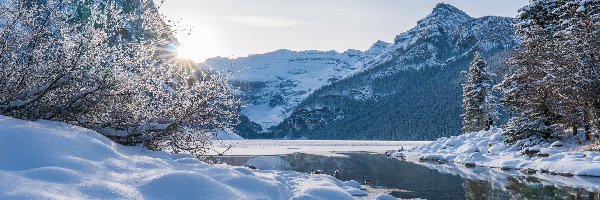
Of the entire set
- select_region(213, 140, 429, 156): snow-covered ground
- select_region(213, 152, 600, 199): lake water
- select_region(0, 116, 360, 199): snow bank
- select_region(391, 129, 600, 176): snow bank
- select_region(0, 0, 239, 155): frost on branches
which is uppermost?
select_region(0, 0, 239, 155): frost on branches

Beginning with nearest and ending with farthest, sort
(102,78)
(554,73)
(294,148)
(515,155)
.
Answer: (102,78), (554,73), (515,155), (294,148)

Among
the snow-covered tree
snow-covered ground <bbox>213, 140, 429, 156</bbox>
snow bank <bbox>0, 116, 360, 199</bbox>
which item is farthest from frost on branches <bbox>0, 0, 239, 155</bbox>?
the snow-covered tree

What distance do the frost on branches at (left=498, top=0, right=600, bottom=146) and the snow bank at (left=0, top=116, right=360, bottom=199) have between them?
23.2 m

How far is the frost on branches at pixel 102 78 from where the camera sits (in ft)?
27.5

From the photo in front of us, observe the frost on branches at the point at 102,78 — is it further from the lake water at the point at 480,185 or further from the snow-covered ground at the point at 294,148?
the snow-covered ground at the point at 294,148

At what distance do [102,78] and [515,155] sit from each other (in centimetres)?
2733

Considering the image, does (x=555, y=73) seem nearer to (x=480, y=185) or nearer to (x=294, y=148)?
(x=480, y=185)

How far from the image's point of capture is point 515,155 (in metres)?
30.0

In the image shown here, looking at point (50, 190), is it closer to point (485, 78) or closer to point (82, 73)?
point (82, 73)

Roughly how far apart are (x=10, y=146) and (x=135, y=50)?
4.18 metres

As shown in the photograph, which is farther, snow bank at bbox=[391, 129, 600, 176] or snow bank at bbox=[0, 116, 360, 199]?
snow bank at bbox=[391, 129, 600, 176]

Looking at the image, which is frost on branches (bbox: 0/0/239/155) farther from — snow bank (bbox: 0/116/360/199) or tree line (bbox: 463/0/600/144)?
tree line (bbox: 463/0/600/144)

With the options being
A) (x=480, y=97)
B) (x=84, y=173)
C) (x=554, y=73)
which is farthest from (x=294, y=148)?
(x=84, y=173)

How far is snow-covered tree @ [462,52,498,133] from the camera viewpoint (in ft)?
167
